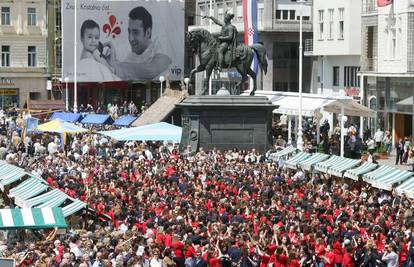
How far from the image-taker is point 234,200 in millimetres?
33219

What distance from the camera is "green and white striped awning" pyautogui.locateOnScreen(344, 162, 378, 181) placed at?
38719mm

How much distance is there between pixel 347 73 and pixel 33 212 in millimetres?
47882

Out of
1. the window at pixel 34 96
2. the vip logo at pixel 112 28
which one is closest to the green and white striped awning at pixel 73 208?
the vip logo at pixel 112 28

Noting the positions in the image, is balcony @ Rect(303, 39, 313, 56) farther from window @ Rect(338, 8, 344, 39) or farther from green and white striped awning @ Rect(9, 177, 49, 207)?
green and white striped awning @ Rect(9, 177, 49, 207)

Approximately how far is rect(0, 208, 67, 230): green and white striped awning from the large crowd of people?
393mm

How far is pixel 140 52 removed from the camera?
8962 cm

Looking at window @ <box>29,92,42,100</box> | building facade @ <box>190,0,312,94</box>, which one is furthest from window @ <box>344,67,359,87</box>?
window @ <box>29,92,42,100</box>

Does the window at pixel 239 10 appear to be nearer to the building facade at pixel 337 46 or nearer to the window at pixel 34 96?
the building facade at pixel 337 46

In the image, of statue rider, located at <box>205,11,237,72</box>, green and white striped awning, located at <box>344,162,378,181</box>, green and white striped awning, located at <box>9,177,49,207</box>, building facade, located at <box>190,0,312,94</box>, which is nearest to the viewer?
green and white striped awning, located at <box>9,177,49,207</box>

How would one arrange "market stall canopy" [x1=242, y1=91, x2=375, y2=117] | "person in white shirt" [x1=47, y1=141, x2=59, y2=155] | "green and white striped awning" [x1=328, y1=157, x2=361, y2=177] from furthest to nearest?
"market stall canopy" [x1=242, y1=91, x2=375, y2=117], "person in white shirt" [x1=47, y1=141, x2=59, y2=155], "green and white striped awning" [x1=328, y1=157, x2=361, y2=177]

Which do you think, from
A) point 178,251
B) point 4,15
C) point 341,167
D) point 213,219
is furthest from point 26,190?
point 4,15

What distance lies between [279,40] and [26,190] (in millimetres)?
51293

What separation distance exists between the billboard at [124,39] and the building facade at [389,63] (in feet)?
81.8

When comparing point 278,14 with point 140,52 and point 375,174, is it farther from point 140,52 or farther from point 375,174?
point 375,174
